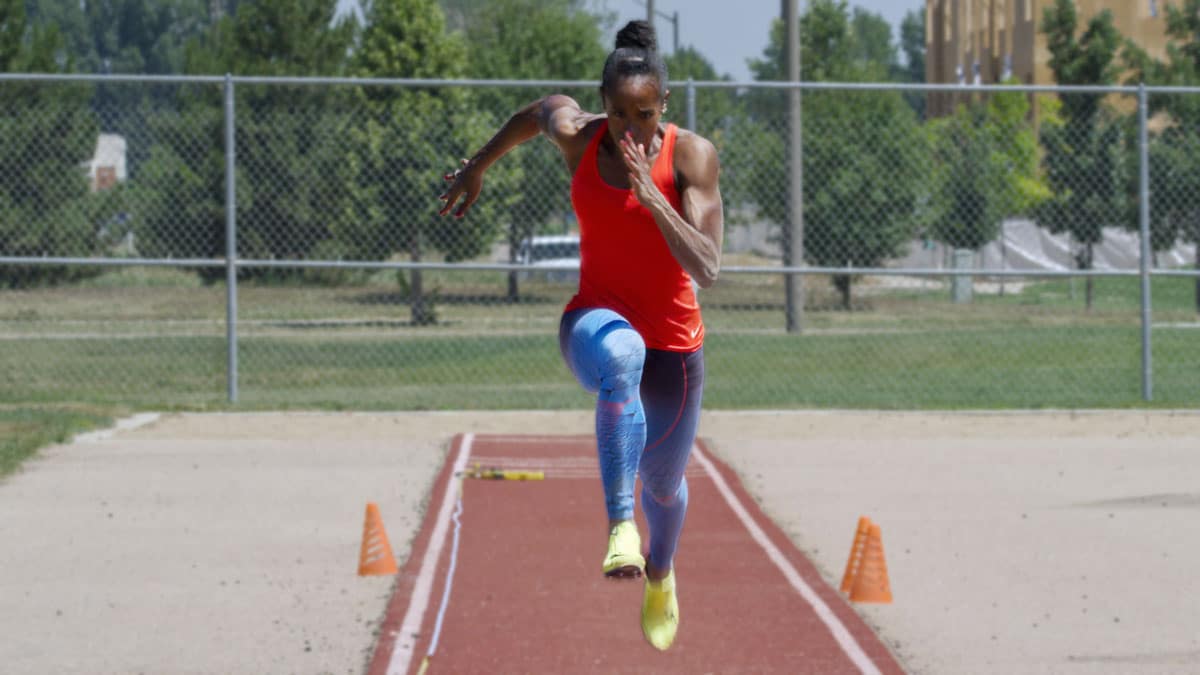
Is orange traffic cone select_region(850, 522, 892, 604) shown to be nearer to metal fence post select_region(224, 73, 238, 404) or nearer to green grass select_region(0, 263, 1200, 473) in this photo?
green grass select_region(0, 263, 1200, 473)

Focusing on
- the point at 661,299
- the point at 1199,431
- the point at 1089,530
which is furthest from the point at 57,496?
the point at 1199,431

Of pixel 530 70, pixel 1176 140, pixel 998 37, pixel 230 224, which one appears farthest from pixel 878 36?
pixel 230 224

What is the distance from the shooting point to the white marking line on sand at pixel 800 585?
7535mm

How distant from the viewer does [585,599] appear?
8.72 m

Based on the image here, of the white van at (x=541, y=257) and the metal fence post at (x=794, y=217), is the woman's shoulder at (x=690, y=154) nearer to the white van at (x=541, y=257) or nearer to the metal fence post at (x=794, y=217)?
the white van at (x=541, y=257)

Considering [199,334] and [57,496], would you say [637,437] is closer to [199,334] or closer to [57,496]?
[57,496]

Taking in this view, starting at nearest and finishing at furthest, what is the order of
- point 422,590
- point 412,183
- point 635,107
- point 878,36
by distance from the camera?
point 635,107 < point 422,590 < point 412,183 < point 878,36

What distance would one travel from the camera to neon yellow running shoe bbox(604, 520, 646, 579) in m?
4.71

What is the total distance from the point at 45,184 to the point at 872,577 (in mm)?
11275

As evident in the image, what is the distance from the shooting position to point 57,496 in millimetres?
11484

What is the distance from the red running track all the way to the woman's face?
131 inches

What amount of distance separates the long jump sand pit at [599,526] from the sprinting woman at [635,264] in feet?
9.23

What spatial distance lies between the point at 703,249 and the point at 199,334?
15.1 meters

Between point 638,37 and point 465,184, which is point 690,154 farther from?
point 465,184
